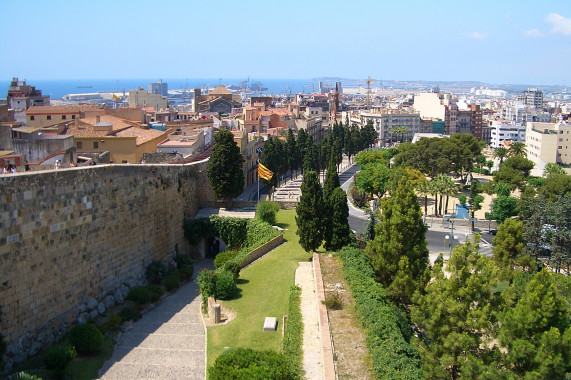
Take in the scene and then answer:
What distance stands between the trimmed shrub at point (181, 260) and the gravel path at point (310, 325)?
7562mm

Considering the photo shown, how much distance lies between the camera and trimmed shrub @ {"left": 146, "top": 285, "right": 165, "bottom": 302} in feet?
88.7

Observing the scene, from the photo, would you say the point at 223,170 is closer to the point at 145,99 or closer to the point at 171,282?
the point at 171,282

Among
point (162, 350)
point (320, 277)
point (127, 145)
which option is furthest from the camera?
point (127, 145)

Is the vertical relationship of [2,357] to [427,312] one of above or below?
below

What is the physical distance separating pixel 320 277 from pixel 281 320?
2536 mm

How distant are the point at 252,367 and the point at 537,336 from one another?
905 cm

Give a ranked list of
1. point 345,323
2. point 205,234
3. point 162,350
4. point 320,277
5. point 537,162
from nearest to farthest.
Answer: point 345,323
point 162,350
point 320,277
point 205,234
point 537,162

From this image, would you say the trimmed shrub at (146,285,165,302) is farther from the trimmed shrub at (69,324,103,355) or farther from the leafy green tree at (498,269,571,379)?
the leafy green tree at (498,269,571,379)

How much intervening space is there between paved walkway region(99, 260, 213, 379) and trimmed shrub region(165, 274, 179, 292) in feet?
4.58

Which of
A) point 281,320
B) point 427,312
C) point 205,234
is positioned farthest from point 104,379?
point 205,234

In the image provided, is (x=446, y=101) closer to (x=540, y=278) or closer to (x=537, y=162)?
(x=537, y=162)

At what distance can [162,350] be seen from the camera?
866 inches

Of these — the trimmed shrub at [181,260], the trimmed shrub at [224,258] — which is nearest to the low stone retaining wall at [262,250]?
the trimmed shrub at [224,258]

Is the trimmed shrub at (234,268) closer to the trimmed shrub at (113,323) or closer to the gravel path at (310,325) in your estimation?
the gravel path at (310,325)
